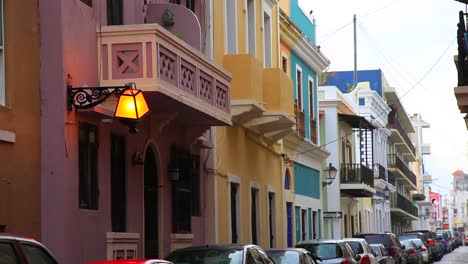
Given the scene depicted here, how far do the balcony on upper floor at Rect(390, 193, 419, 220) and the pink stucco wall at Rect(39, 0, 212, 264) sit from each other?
54.0 metres

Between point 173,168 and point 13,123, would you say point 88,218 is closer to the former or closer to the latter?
point 13,123

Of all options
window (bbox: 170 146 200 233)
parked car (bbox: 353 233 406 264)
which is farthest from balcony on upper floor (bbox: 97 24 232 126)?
parked car (bbox: 353 233 406 264)

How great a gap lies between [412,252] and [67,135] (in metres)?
25.5

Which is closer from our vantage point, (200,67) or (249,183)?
(200,67)

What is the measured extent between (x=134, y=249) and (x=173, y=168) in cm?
292

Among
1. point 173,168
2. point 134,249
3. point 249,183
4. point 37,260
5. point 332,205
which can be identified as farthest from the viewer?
point 332,205

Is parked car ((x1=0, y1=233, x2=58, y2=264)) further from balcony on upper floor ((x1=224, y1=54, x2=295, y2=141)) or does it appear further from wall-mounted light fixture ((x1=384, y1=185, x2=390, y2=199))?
wall-mounted light fixture ((x1=384, y1=185, x2=390, y2=199))

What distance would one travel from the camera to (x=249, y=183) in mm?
27578

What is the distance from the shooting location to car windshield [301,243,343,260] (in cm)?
2136

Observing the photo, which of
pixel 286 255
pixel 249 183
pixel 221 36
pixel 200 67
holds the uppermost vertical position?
pixel 221 36

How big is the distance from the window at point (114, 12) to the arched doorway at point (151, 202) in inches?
113

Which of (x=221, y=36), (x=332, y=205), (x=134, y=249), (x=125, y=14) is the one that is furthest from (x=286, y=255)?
(x=332, y=205)

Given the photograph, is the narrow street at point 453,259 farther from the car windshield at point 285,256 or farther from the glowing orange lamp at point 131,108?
the glowing orange lamp at point 131,108

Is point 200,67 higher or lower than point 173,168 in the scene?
higher
